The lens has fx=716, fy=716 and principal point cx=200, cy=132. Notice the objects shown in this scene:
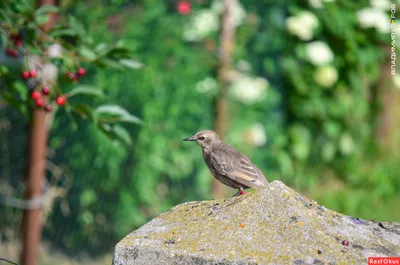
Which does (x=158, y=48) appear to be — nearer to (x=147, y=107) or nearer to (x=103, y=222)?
(x=147, y=107)

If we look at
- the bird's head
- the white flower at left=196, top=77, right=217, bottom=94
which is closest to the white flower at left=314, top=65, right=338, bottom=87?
the white flower at left=196, top=77, right=217, bottom=94

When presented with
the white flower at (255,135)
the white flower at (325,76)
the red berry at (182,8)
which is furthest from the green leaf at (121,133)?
the white flower at (325,76)

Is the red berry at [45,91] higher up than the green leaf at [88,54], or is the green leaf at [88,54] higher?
the green leaf at [88,54]

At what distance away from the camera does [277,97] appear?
8.59 m

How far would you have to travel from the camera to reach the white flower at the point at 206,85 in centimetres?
774

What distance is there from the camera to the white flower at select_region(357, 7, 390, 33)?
30.2 feet

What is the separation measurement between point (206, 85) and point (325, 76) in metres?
1.91

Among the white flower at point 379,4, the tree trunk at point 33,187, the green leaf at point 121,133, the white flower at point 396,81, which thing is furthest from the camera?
the white flower at point 396,81

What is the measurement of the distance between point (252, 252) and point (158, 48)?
5324 millimetres

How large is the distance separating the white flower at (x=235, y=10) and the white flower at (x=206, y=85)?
30.3 inches

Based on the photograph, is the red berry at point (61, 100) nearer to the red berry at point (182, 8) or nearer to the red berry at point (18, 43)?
the red berry at point (18, 43)

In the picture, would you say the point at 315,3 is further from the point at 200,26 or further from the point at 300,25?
the point at 200,26

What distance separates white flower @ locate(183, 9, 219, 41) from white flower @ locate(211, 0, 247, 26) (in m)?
0.10

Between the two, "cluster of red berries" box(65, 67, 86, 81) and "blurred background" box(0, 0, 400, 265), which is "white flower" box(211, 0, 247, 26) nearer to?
"blurred background" box(0, 0, 400, 265)
